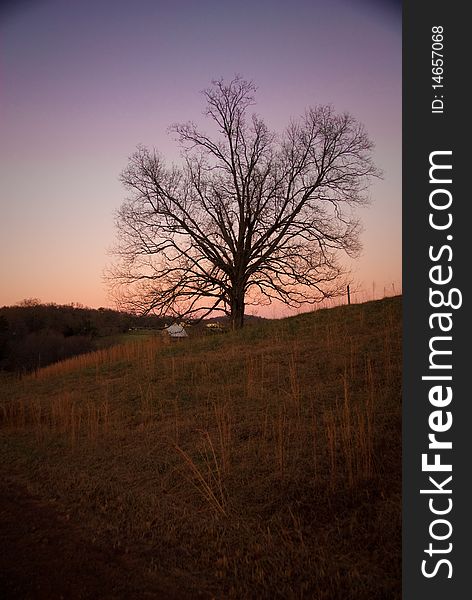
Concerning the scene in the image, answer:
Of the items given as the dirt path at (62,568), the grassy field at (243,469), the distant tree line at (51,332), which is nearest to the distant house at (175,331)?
the distant tree line at (51,332)

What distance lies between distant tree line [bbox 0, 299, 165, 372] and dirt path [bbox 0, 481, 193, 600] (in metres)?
13.6

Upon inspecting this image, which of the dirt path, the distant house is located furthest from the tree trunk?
the dirt path

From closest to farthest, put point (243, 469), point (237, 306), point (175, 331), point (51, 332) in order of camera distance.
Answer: point (243, 469) < point (237, 306) < point (175, 331) < point (51, 332)

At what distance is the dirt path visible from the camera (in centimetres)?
313

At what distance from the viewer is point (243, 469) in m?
5.35

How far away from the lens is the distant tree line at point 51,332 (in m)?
24.3

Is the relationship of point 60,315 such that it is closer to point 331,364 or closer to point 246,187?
point 246,187

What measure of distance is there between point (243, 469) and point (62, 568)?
238cm

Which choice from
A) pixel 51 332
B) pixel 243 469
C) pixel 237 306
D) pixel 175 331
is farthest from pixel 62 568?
pixel 51 332

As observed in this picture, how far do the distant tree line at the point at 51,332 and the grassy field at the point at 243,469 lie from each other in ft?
30.8

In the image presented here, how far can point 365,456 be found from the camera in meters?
4.84

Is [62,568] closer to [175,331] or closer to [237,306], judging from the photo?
[237,306]

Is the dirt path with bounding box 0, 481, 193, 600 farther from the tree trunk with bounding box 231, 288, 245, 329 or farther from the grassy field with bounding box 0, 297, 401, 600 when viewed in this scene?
the tree trunk with bounding box 231, 288, 245, 329

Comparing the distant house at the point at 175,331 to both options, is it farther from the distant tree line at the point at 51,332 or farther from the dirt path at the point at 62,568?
the dirt path at the point at 62,568
